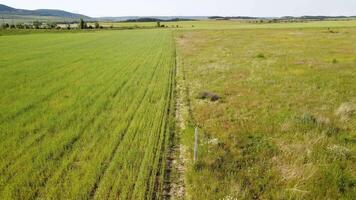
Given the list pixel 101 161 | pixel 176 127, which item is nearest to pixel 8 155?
pixel 101 161

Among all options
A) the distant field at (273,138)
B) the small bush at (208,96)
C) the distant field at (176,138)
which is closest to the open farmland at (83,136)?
the distant field at (176,138)

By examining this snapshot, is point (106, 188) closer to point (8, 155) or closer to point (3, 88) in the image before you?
point (8, 155)

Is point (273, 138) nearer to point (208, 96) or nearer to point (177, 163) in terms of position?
point (177, 163)

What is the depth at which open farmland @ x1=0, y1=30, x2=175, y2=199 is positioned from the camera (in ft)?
24.0

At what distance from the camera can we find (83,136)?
34.0 feet

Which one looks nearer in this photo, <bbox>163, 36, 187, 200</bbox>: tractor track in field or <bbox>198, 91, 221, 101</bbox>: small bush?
<bbox>163, 36, 187, 200</bbox>: tractor track in field

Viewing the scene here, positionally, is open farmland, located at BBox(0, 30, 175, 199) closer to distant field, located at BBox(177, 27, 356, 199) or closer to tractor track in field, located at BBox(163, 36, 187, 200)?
tractor track in field, located at BBox(163, 36, 187, 200)

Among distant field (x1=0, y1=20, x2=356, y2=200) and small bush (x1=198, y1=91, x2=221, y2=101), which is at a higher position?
small bush (x1=198, y1=91, x2=221, y2=101)

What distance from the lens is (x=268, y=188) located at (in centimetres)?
736

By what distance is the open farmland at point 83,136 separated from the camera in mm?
7309

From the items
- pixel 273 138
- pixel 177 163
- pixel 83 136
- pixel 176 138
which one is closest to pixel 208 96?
pixel 176 138

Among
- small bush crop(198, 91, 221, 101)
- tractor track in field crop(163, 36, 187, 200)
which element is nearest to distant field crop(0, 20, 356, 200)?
tractor track in field crop(163, 36, 187, 200)

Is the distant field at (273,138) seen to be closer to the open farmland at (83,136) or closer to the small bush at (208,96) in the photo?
the small bush at (208,96)

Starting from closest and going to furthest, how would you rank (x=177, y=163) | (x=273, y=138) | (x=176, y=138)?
1. (x=177, y=163)
2. (x=273, y=138)
3. (x=176, y=138)
